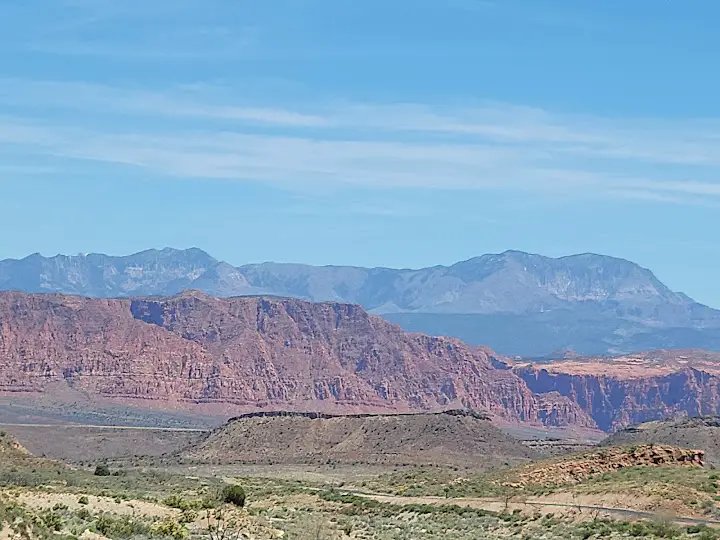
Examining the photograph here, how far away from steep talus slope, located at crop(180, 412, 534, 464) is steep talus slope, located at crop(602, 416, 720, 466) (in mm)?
11917

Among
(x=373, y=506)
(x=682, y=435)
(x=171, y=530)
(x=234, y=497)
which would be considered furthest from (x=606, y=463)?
(x=682, y=435)

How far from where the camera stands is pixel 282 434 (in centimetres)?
14825

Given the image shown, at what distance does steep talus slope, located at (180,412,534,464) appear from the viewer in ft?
446

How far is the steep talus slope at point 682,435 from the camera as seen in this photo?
122594 millimetres

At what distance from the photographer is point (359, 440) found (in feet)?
475

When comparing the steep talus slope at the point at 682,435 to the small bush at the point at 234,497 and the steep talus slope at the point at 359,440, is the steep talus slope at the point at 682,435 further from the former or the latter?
the small bush at the point at 234,497

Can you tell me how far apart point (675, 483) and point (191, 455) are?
87.1 m

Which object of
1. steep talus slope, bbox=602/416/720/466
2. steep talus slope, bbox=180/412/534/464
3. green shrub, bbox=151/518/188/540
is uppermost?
green shrub, bbox=151/518/188/540

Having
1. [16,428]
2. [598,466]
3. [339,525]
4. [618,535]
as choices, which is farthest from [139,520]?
[16,428]

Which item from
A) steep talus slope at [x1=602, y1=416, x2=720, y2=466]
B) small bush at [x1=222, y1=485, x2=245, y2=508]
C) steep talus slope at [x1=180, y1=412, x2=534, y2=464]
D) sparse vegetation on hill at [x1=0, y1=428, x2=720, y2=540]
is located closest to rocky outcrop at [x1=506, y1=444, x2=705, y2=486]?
sparse vegetation on hill at [x1=0, y1=428, x2=720, y2=540]

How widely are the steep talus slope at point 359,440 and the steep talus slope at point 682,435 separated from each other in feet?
39.1

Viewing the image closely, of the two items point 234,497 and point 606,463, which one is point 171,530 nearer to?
point 234,497

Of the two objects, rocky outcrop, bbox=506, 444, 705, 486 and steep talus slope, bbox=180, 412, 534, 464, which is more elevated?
rocky outcrop, bbox=506, 444, 705, 486

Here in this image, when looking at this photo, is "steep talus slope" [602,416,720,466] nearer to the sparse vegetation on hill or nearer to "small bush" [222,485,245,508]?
the sparse vegetation on hill
